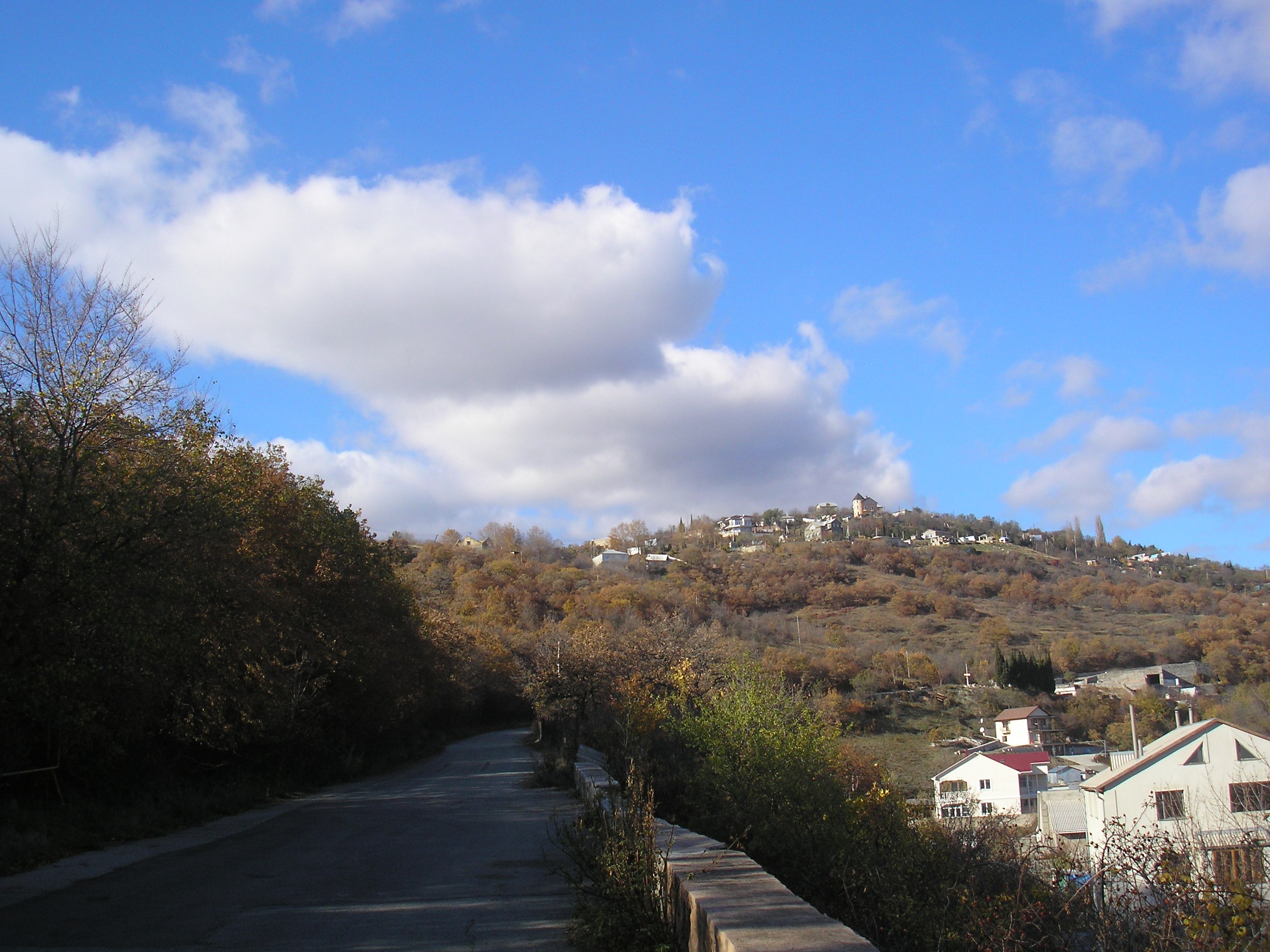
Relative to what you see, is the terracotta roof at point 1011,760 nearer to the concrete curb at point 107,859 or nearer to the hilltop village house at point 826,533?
the concrete curb at point 107,859

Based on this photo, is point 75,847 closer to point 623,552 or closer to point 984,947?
point 984,947

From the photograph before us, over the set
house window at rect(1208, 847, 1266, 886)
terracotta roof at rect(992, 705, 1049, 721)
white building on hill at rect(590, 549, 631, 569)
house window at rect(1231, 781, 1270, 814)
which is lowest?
terracotta roof at rect(992, 705, 1049, 721)

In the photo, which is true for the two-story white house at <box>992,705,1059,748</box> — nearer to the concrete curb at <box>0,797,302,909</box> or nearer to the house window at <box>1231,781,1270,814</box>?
the house window at <box>1231,781,1270,814</box>

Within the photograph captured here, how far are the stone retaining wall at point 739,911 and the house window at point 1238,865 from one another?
193 cm

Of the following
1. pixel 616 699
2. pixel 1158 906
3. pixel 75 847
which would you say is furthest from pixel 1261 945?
pixel 616 699

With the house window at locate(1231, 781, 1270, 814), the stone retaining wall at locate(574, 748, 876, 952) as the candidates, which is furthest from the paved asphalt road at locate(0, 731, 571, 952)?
the house window at locate(1231, 781, 1270, 814)

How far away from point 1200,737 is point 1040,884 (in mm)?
24738

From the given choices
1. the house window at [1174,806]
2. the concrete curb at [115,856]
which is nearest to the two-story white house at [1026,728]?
the house window at [1174,806]

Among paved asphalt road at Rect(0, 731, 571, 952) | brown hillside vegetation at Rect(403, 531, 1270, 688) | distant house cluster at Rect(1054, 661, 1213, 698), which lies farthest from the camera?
brown hillside vegetation at Rect(403, 531, 1270, 688)

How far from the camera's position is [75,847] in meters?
10.6

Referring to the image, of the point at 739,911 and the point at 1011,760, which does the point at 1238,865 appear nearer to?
the point at 739,911

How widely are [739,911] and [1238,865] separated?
2.89m

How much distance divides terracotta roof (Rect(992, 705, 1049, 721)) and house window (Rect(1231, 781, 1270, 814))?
46134 mm

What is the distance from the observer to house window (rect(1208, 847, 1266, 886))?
417 cm
